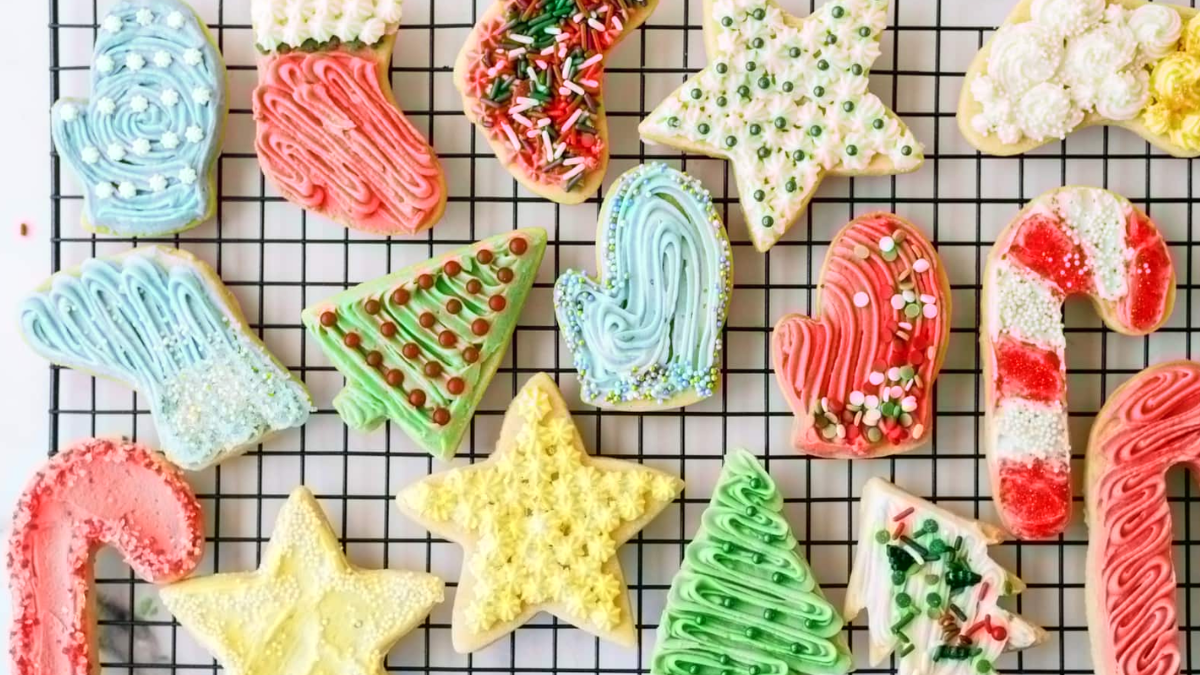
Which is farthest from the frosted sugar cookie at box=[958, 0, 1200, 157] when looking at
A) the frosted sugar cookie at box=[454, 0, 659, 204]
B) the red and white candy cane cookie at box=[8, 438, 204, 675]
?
the red and white candy cane cookie at box=[8, 438, 204, 675]

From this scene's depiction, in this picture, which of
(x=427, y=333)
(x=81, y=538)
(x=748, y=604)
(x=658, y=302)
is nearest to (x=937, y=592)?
(x=748, y=604)

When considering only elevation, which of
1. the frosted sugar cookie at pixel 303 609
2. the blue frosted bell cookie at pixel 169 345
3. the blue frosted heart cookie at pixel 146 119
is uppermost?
the blue frosted heart cookie at pixel 146 119

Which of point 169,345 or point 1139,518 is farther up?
point 169,345

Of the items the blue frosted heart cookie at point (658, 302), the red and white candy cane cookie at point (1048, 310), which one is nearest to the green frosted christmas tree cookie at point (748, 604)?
the blue frosted heart cookie at point (658, 302)

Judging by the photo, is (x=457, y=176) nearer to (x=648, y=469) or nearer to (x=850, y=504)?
(x=648, y=469)

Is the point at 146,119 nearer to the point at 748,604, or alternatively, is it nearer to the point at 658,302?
the point at 658,302

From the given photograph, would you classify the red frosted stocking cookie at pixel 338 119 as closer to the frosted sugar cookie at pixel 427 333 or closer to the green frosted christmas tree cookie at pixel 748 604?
the frosted sugar cookie at pixel 427 333

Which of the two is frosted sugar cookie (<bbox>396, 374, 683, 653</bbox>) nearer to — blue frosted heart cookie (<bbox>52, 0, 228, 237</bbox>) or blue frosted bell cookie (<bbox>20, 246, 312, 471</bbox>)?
blue frosted bell cookie (<bbox>20, 246, 312, 471</bbox>)
